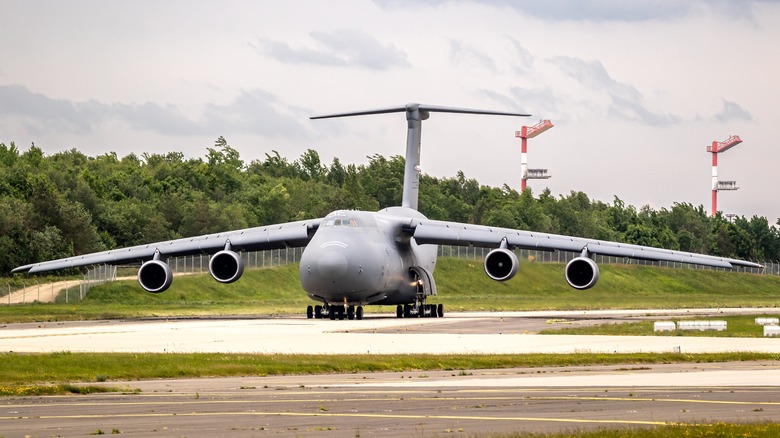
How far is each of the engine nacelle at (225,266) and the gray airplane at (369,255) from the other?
0.11 ft

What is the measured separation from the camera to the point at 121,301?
5412 cm

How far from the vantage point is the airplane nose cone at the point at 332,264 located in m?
40.7

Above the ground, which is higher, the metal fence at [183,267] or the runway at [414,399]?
the metal fence at [183,267]

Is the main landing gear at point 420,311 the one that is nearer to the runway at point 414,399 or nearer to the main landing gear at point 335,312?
the main landing gear at point 335,312

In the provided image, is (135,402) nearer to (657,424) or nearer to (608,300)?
(657,424)

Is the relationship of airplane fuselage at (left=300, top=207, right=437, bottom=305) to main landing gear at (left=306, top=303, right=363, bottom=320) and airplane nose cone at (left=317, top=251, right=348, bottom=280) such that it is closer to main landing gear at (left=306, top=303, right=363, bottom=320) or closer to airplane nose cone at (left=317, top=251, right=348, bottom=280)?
airplane nose cone at (left=317, top=251, right=348, bottom=280)

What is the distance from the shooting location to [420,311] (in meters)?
47.3

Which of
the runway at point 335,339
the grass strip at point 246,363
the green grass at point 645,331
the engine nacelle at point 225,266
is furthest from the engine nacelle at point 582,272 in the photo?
the grass strip at point 246,363

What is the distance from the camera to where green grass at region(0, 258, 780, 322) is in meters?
49.5

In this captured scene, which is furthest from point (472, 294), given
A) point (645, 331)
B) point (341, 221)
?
point (645, 331)

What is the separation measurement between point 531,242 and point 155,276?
42.3ft

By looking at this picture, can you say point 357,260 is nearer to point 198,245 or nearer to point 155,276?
point 198,245

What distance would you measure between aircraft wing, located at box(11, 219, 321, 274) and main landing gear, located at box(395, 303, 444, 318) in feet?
14.1

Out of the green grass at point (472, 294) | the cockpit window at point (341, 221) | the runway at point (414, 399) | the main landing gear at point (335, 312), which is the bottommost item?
the runway at point (414, 399)
